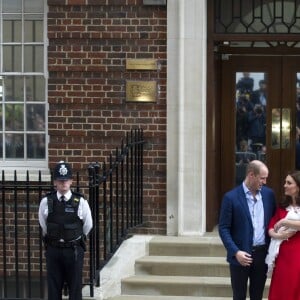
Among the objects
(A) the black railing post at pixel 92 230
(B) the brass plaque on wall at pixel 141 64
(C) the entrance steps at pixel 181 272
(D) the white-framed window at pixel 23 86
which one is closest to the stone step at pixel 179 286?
(C) the entrance steps at pixel 181 272

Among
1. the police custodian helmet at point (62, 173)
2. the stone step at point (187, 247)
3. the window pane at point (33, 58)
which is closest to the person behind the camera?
the police custodian helmet at point (62, 173)

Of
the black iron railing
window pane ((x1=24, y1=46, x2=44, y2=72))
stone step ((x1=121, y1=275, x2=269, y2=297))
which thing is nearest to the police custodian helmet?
the black iron railing

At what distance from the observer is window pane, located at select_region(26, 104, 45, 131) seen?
958 cm

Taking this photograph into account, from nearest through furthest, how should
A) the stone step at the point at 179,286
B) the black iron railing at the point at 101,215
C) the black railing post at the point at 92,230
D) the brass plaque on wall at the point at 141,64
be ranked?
the black railing post at the point at 92,230, the stone step at the point at 179,286, the black iron railing at the point at 101,215, the brass plaque on wall at the point at 141,64

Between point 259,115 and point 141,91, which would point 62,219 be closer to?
point 141,91

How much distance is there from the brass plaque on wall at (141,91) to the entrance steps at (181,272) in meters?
1.73

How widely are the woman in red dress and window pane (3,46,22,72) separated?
467 cm

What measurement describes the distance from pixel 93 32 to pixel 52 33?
0.52 meters

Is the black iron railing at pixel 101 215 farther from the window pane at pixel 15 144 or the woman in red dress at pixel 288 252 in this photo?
the woman in red dress at pixel 288 252

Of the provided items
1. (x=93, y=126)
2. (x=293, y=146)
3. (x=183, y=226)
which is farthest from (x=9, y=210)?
(x=293, y=146)

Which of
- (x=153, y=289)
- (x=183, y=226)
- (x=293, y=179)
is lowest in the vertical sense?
(x=153, y=289)

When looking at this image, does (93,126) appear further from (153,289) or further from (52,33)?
(153,289)

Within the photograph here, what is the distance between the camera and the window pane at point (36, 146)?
9.58 m

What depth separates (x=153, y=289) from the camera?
26.7ft
